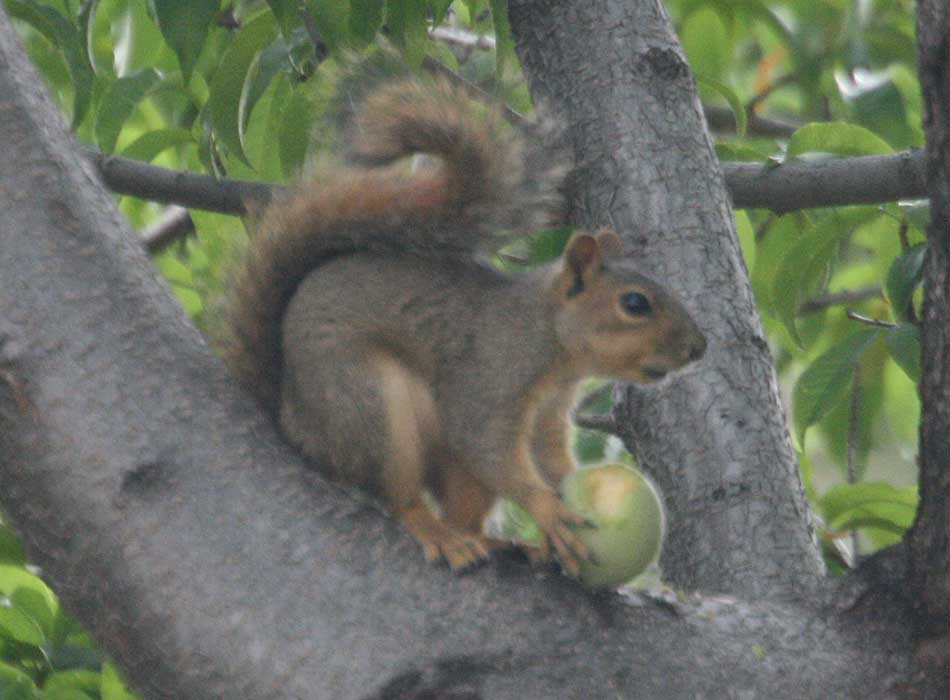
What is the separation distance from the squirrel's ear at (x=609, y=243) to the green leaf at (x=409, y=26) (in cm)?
40

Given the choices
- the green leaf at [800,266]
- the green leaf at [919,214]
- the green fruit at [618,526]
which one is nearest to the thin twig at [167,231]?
the green leaf at [800,266]

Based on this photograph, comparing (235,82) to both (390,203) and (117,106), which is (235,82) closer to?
(117,106)

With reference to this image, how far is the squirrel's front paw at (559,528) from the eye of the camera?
63.1 inches

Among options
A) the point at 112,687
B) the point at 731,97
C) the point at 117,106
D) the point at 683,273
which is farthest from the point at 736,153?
the point at 112,687

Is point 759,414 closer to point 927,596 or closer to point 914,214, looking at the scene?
point 914,214

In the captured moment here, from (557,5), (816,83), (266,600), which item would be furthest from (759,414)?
(816,83)

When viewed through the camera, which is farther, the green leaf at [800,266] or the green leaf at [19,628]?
the green leaf at [800,266]

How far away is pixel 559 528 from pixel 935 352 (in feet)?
1.87

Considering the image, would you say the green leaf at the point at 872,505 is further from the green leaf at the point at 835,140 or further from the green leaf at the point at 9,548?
the green leaf at the point at 9,548

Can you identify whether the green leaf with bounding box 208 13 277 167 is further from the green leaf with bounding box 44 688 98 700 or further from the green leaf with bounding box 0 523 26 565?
the green leaf with bounding box 44 688 98 700

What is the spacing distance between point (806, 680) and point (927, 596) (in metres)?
0.15

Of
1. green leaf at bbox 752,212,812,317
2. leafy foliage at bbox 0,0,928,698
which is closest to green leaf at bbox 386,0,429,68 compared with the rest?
leafy foliage at bbox 0,0,928,698

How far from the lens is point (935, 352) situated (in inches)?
50.6

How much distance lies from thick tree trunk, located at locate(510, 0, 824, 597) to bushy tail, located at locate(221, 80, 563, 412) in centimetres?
20
